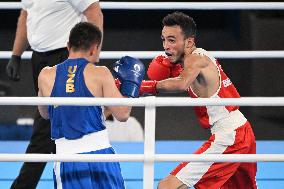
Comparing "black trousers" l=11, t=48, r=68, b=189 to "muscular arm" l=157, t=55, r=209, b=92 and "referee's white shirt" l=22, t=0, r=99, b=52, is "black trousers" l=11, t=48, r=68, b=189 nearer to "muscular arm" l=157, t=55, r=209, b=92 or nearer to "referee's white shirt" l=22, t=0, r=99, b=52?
"referee's white shirt" l=22, t=0, r=99, b=52

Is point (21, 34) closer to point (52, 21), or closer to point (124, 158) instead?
point (52, 21)

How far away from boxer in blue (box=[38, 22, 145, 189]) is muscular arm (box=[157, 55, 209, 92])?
0.29 m

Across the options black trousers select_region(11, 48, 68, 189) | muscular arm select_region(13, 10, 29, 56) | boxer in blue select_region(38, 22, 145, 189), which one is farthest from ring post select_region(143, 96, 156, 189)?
muscular arm select_region(13, 10, 29, 56)

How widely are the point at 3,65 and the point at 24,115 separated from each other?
1008 millimetres

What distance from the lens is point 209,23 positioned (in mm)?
9031

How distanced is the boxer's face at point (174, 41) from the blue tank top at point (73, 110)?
1.53ft

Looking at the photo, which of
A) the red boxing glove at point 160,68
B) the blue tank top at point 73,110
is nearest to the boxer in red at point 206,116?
the red boxing glove at point 160,68

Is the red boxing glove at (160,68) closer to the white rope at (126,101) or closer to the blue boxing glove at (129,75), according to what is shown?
the blue boxing glove at (129,75)

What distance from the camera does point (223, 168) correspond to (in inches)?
121

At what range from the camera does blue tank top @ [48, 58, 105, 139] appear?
277 cm

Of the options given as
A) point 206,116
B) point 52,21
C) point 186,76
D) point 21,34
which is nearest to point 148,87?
point 186,76

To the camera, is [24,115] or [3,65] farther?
[3,65]

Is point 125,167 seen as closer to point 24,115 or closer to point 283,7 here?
point 283,7

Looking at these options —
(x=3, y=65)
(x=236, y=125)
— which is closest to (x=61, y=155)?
(x=236, y=125)
